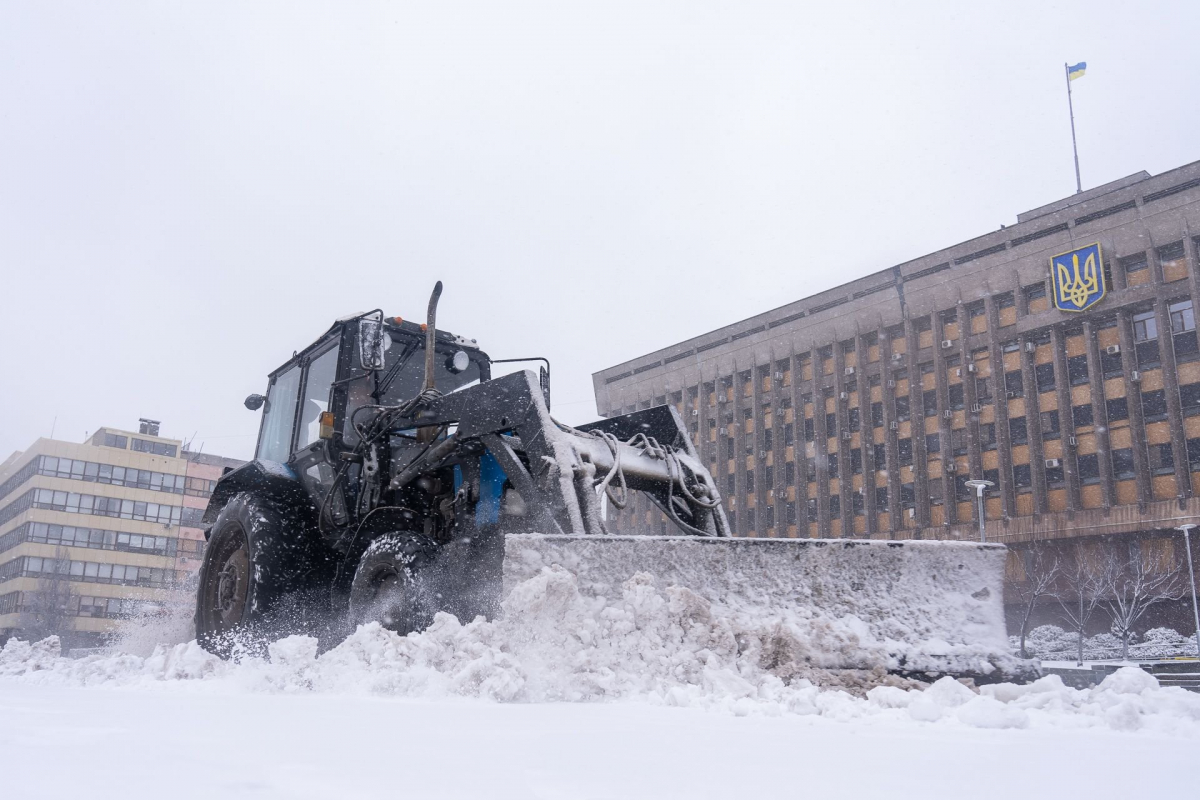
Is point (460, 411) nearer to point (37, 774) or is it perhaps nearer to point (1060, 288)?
point (37, 774)

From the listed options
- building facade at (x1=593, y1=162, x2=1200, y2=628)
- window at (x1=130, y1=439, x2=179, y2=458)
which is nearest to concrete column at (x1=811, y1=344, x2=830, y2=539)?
building facade at (x1=593, y1=162, x2=1200, y2=628)

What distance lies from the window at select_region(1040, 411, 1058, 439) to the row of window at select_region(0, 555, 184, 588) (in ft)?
133

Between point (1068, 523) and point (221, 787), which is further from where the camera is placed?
point (1068, 523)

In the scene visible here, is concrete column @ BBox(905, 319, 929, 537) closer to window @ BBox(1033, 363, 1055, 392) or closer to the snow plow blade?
window @ BBox(1033, 363, 1055, 392)

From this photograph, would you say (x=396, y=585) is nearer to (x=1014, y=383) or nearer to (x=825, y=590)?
(x=825, y=590)

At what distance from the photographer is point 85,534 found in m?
50.6

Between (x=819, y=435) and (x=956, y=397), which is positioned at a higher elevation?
(x=956, y=397)

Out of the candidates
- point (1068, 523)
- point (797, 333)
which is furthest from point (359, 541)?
point (797, 333)

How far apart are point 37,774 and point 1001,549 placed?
172 inches

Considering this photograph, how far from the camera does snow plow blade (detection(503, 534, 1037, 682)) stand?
13.6 ft

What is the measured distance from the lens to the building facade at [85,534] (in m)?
48.0

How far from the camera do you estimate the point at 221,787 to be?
1.94 metres

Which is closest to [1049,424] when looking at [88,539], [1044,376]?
[1044,376]

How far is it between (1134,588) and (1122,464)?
4.56m
